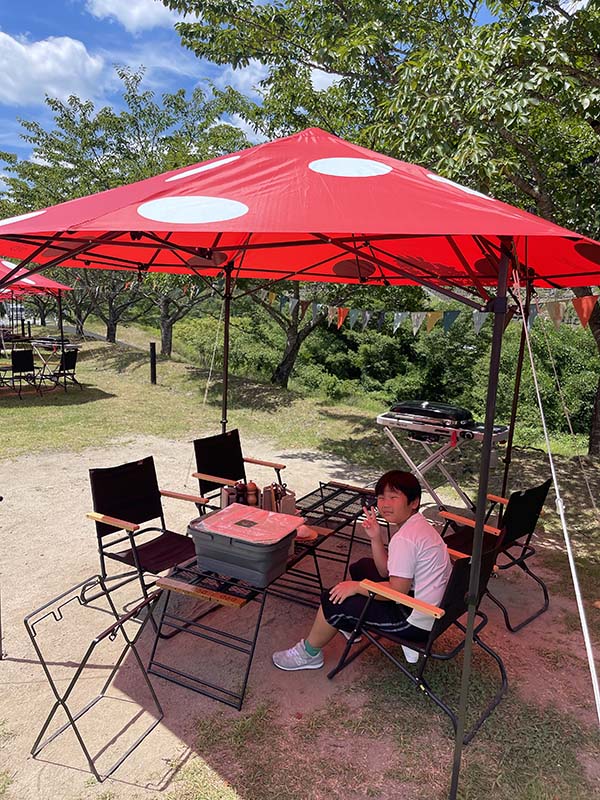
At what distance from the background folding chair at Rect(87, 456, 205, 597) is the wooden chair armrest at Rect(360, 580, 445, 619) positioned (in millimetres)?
1239

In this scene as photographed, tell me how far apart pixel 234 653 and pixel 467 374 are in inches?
700

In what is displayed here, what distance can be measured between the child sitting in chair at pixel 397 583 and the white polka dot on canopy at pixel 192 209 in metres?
1.35

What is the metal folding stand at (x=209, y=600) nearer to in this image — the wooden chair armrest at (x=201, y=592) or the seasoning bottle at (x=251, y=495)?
the wooden chair armrest at (x=201, y=592)

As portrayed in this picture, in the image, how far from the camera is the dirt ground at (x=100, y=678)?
2.12 m

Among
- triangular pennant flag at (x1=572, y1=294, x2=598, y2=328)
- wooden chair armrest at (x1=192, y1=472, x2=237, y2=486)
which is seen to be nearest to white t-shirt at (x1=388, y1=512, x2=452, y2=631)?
wooden chair armrest at (x1=192, y1=472, x2=237, y2=486)

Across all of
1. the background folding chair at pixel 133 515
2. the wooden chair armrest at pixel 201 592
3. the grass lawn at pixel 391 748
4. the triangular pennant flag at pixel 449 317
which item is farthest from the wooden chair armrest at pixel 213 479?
the triangular pennant flag at pixel 449 317

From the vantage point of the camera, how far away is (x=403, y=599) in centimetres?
236

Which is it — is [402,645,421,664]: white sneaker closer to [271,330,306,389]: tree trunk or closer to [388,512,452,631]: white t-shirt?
[388,512,452,631]: white t-shirt

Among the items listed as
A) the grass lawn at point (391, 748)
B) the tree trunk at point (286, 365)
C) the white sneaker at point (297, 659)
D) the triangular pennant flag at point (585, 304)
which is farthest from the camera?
the tree trunk at point (286, 365)

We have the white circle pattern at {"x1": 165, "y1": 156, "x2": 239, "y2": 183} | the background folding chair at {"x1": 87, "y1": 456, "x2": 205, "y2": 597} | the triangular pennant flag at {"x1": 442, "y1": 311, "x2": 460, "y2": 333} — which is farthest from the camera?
the triangular pennant flag at {"x1": 442, "y1": 311, "x2": 460, "y2": 333}

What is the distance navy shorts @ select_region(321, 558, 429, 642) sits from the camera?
2492mm

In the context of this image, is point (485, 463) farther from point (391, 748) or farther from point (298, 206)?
point (391, 748)

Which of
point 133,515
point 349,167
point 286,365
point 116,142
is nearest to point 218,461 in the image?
point 133,515

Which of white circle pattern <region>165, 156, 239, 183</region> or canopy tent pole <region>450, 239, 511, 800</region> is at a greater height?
white circle pattern <region>165, 156, 239, 183</region>
